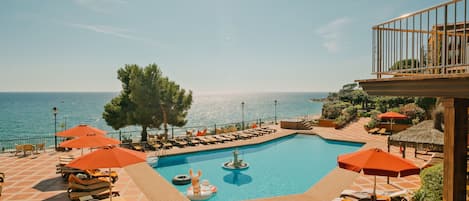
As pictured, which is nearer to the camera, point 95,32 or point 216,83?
point 95,32

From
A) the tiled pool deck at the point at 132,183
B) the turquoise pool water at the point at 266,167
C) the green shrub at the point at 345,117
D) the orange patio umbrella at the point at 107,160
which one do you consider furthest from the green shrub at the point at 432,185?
the green shrub at the point at 345,117

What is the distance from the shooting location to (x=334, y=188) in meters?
9.39

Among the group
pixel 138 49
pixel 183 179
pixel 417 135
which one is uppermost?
pixel 138 49

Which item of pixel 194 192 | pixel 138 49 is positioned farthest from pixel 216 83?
pixel 194 192

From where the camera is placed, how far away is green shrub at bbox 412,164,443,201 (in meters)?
6.09

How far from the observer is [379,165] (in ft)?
19.4

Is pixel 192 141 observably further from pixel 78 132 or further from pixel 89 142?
Answer: pixel 89 142

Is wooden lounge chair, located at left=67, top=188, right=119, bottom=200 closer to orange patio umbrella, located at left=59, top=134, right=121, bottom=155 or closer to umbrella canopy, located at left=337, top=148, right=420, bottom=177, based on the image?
orange patio umbrella, located at left=59, top=134, right=121, bottom=155

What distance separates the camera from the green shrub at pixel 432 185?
20.0 ft

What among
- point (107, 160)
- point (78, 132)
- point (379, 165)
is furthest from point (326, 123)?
point (107, 160)

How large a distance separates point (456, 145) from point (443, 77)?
1.19 metres

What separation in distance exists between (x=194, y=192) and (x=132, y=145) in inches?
356

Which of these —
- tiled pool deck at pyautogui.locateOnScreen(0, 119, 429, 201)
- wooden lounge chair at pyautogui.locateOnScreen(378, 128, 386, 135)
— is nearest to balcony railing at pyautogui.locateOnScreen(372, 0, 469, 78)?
Result: tiled pool deck at pyautogui.locateOnScreen(0, 119, 429, 201)

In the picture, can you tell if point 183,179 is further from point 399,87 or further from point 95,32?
point 95,32
